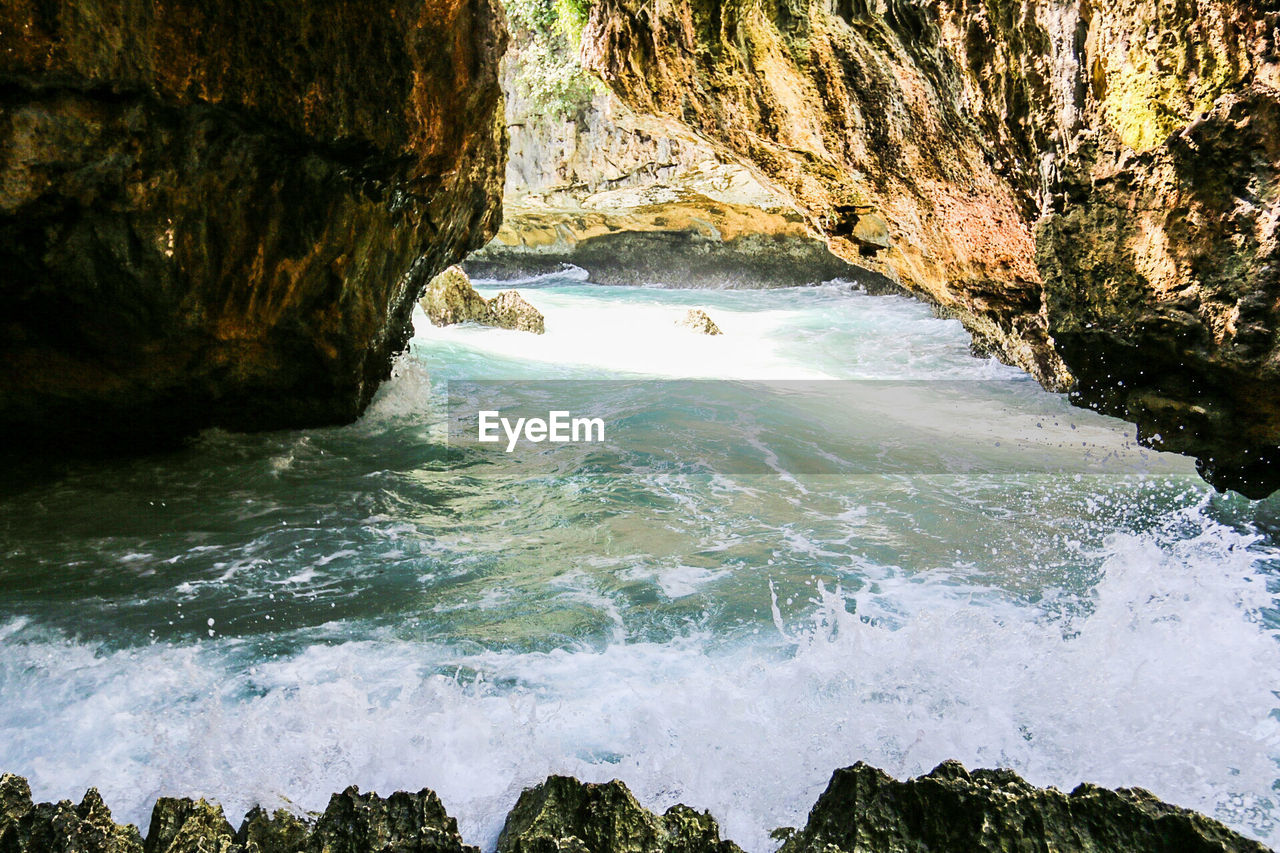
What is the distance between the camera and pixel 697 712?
3.16m

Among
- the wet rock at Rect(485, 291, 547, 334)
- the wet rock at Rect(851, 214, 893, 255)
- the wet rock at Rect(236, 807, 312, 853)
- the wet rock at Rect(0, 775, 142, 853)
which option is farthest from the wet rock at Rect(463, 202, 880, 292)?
the wet rock at Rect(0, 775, 142, 853)

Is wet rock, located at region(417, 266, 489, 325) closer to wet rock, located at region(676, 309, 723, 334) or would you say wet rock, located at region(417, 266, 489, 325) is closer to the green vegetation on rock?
wet rock, located at region(676, 309, 723, 334)

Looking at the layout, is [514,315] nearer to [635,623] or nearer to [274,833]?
[635,623]

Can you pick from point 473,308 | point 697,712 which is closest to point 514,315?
point 473,308

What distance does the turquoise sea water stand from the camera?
2902mm

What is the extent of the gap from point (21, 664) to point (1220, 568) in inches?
209

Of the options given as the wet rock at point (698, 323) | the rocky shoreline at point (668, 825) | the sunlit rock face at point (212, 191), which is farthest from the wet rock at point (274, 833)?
the wet rock at point (698, 323)

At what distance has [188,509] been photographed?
16.6 ft

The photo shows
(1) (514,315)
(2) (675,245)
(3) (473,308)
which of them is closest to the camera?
(1) (514,315)

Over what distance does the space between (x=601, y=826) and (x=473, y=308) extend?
11.8m

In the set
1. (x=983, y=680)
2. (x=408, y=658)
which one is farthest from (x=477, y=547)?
(x=983, y=680)

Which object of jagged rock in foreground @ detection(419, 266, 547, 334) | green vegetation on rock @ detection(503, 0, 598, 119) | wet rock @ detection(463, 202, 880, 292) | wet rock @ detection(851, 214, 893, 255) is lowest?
jagged rock in foreground @ detection(419, 266, 547, 334)

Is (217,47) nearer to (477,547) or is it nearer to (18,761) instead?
(477,547)

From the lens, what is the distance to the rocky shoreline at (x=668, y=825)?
2.16 meters
